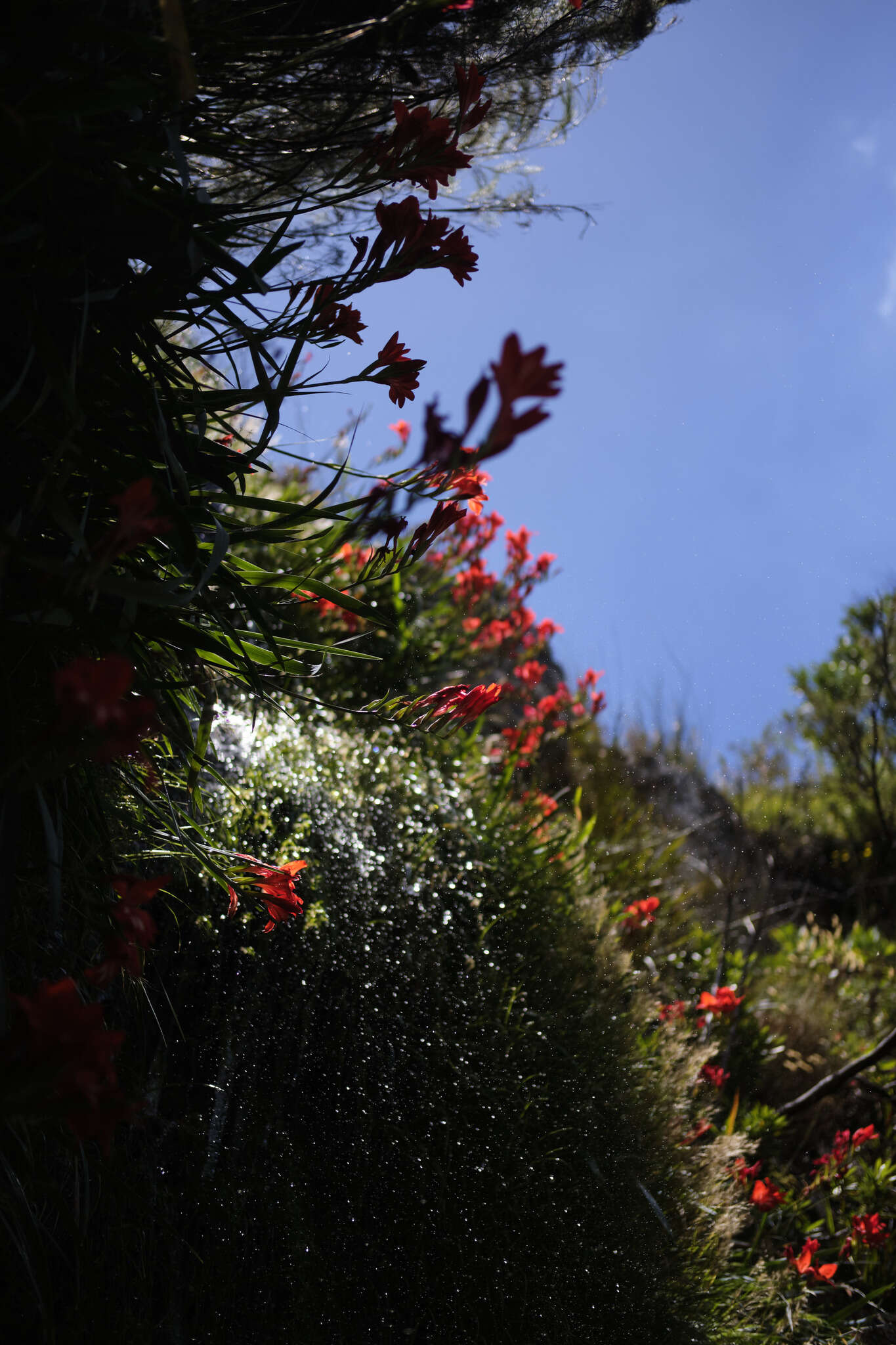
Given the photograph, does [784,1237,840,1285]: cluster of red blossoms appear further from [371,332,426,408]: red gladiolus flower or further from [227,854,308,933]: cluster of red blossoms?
[371,332,426,408]: red gladiolus flower

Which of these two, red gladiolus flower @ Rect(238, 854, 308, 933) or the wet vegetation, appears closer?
the wet vegetation

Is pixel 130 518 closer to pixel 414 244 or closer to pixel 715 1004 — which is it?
pixel 414 244

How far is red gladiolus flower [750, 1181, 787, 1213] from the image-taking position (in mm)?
1970

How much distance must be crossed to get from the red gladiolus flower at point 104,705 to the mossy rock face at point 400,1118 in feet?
2.70

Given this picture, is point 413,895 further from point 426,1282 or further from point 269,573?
point 269,573

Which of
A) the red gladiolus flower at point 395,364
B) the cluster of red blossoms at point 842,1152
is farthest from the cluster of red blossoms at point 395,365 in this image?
the cluster of red blossoms at point 842,1152

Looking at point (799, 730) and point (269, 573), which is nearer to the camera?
point (269, 573)

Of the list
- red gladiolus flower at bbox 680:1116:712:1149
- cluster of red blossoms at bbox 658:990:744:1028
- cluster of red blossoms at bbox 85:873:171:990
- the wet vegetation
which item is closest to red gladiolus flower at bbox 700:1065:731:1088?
the wet vegetation

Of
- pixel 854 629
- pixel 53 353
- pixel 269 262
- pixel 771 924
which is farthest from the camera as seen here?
pixel 854 629

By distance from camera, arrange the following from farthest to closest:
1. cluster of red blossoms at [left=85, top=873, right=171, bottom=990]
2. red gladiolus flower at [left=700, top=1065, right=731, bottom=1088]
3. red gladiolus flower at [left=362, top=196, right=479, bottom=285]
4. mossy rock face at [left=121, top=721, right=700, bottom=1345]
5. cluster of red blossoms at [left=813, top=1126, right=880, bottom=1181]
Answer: red gladiolus flower at [left=700, top=1065, right=731, bottom=1088]
cluster of red blossoms at [left=813, top=1126, right=880, bottom=1181]
mossy rock face at [left=121, top=721, right=700, bottom=1345]
red gladiolus flower at [left=362, top=196, right=479, bottom=285]
cluster of red blossoms at [left=85, top=873, right=171, bottom=990]

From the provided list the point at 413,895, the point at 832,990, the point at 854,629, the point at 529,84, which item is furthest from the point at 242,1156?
the point at 854,629

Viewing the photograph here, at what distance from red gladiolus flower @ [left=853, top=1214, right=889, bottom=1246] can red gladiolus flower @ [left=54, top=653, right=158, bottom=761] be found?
2312 millimetres

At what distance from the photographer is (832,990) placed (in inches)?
137

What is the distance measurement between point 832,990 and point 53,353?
152 inches
